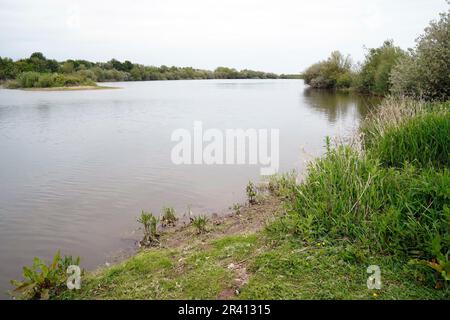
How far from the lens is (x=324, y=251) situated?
A: 4.34m

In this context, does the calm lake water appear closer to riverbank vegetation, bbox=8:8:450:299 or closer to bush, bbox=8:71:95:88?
riverbank vegetation, bbox=8:8:450:299

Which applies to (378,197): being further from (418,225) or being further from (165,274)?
(165,274)

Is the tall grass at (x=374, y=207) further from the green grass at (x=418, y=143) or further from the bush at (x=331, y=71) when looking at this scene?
the bush at (x=331, y=71)

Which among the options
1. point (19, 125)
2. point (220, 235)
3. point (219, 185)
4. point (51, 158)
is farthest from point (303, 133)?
point (19, 125)

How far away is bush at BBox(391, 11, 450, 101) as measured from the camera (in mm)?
15898

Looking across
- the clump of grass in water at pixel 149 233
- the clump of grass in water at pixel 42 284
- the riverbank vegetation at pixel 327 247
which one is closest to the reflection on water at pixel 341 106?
the riverbank vegetation at pixel 327 247

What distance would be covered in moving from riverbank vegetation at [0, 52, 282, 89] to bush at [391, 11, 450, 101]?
64.6 m

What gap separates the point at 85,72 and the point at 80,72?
94.4 inches

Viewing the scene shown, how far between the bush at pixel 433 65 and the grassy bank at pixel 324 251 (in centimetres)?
1256

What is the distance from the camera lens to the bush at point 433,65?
626 inches

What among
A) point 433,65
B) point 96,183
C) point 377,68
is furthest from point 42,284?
point 377,68

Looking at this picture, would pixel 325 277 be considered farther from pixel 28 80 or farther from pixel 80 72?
pixel 80 72

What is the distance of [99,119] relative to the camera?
25141 millimetres
